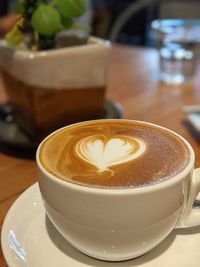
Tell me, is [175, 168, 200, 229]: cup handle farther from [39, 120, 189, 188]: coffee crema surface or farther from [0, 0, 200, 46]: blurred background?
[0, 0, 200, 46]: blurred background

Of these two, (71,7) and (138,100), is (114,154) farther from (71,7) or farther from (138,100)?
(138,100)

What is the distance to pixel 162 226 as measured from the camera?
377 millimetres

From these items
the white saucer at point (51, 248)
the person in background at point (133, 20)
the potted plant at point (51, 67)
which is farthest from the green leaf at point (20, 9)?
the person in background at point (133, 20)

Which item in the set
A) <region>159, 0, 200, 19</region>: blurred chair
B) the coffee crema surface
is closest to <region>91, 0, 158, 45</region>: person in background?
<region>159, 0, 200, 19</region>: blurred chair

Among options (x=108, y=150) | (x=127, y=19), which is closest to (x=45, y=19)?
(x=108, y=150)

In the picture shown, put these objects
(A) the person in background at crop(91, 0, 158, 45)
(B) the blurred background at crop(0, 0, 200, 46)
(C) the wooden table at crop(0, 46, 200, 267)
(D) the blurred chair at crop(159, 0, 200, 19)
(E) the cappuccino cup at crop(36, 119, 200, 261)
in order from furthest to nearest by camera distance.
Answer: (A) the person in background at crop(91, 0, 158, 45) → (B) the blurred background at crop(0, 0, 200, 46) → (D) the blurred chair at crop(159, 0, 200, 19) → (C) the wooden table at crop(0, 46, 200, 267) → (E) the cappuccino cup at crop(36, 119, 200, 261)

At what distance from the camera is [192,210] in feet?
1.41

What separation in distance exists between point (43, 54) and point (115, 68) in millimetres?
542

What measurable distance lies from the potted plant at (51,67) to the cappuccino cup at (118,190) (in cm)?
22

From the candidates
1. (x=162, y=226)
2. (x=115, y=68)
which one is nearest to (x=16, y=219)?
(x=162, y=226)

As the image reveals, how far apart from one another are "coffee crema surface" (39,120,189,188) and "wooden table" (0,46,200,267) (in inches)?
4.4

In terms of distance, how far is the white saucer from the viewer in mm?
385

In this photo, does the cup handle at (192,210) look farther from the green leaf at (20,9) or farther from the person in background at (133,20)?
the person in background at (133,20)

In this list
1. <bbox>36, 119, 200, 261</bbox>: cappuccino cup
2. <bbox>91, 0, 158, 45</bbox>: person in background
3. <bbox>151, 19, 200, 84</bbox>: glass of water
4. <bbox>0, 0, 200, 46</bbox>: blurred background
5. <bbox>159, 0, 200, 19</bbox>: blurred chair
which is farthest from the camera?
<bbox>91, 0, 158, 45</bbox>: person in background
